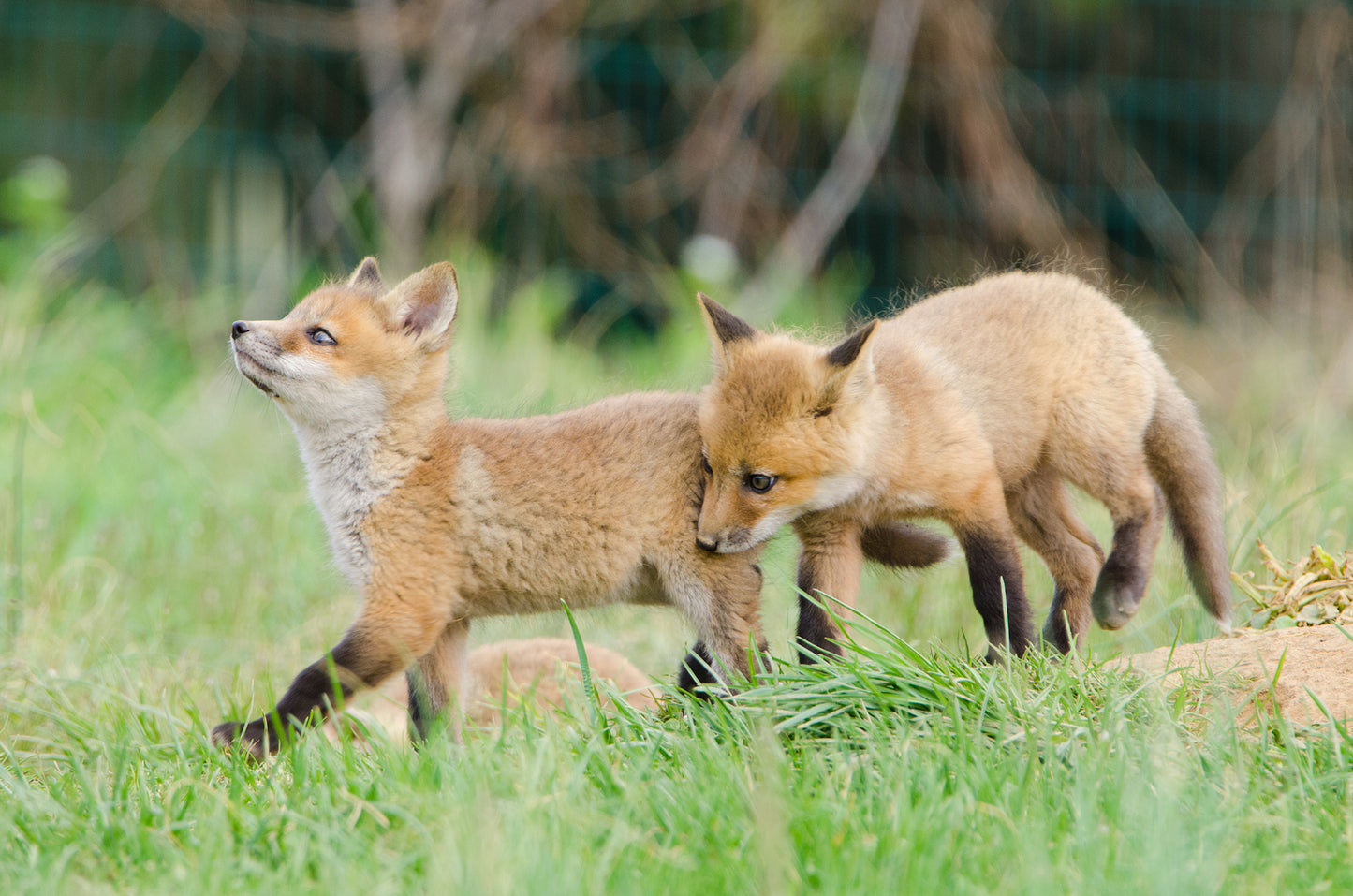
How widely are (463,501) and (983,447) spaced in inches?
58.3

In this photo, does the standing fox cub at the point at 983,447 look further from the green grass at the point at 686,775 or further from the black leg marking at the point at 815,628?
the green grass at the point at 686,775

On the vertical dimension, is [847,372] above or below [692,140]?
below

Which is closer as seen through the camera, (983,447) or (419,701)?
(983,447)

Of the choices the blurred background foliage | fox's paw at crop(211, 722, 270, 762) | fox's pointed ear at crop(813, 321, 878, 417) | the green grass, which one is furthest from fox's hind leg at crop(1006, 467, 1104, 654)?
the blurred background foliage

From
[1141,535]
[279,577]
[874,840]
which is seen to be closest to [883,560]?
[1141,535]

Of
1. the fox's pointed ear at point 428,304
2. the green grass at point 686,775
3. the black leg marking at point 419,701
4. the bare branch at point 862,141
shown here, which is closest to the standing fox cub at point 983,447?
the green grass at point 686,775

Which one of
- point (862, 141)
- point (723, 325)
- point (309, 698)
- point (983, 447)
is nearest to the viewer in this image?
point (309, 698)

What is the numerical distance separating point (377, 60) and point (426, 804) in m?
8.71

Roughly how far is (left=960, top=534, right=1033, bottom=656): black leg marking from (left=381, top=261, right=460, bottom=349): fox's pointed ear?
1.68m

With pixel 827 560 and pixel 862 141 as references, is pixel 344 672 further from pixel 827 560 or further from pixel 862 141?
pixel 862 141

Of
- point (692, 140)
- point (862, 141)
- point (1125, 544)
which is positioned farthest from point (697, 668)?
point (692, 140)

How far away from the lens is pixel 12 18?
33.1ft

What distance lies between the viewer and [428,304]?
13.6 ft

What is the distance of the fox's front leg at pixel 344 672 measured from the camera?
135 inches
